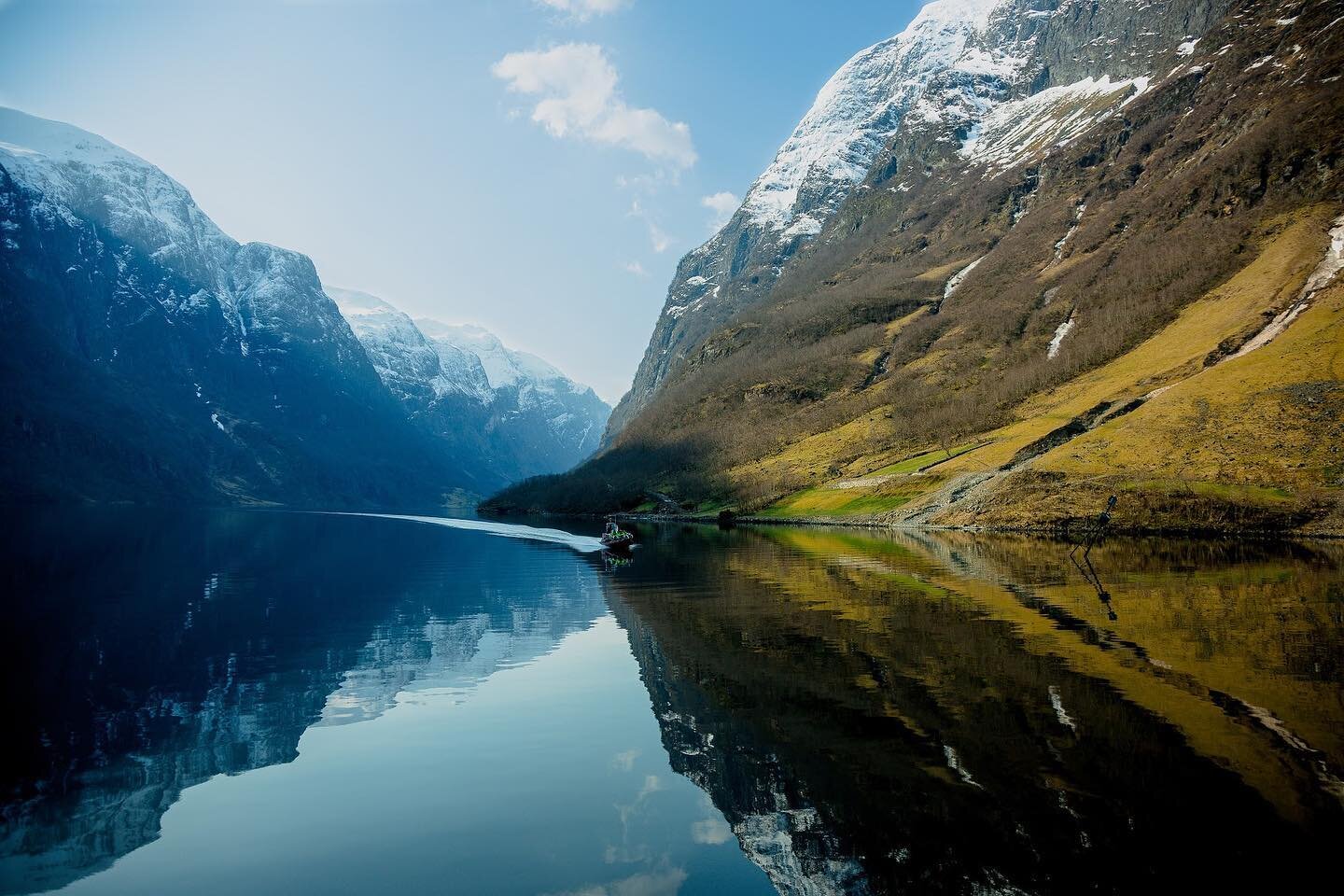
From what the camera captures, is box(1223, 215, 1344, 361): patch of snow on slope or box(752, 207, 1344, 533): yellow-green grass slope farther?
box(1223, 215, 1344, 361): patch of snow on slope

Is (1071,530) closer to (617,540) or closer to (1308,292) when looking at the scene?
(617,540)

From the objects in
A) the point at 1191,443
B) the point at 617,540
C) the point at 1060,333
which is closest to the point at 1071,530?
the point at 1191,443

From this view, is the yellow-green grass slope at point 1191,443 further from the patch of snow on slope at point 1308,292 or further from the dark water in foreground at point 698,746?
the dark water in foreground at point 698,746

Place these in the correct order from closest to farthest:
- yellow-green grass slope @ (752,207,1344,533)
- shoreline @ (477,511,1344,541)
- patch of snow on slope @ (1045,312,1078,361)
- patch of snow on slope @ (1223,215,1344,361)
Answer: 1. shoreline @ (477,511,1344,541)
2. yellow-green grass slope @ (752,207,1344,533)
3. patch of snow on slope @ (1223,215,1344,361)
4. patch of snow on slope @ (1045,312,1078,361)

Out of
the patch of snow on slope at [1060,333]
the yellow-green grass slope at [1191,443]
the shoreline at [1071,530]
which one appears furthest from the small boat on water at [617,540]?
the patch of snow on slope at [1060,333]

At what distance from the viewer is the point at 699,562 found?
78750mm

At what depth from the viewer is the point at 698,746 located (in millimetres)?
21609

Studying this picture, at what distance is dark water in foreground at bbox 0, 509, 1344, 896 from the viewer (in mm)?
14578

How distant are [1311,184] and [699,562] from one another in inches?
7051

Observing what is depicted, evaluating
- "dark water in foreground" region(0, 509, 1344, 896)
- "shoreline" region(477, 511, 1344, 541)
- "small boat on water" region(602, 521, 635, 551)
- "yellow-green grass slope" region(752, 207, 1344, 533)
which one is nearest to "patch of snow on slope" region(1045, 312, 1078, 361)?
"yellow-green grass slope" region(752, 207, 1344, 533)

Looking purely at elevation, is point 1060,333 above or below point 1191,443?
above

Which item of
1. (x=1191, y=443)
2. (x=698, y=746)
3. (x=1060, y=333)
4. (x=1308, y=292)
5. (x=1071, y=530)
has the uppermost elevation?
(x=1060, y=333)

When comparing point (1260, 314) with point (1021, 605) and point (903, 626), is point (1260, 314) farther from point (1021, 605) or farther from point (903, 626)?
point (903, 626)

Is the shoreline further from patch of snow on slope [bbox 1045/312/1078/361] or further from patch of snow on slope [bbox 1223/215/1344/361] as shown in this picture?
patch of snow on slope [bbox 1045/312/1078/361]
